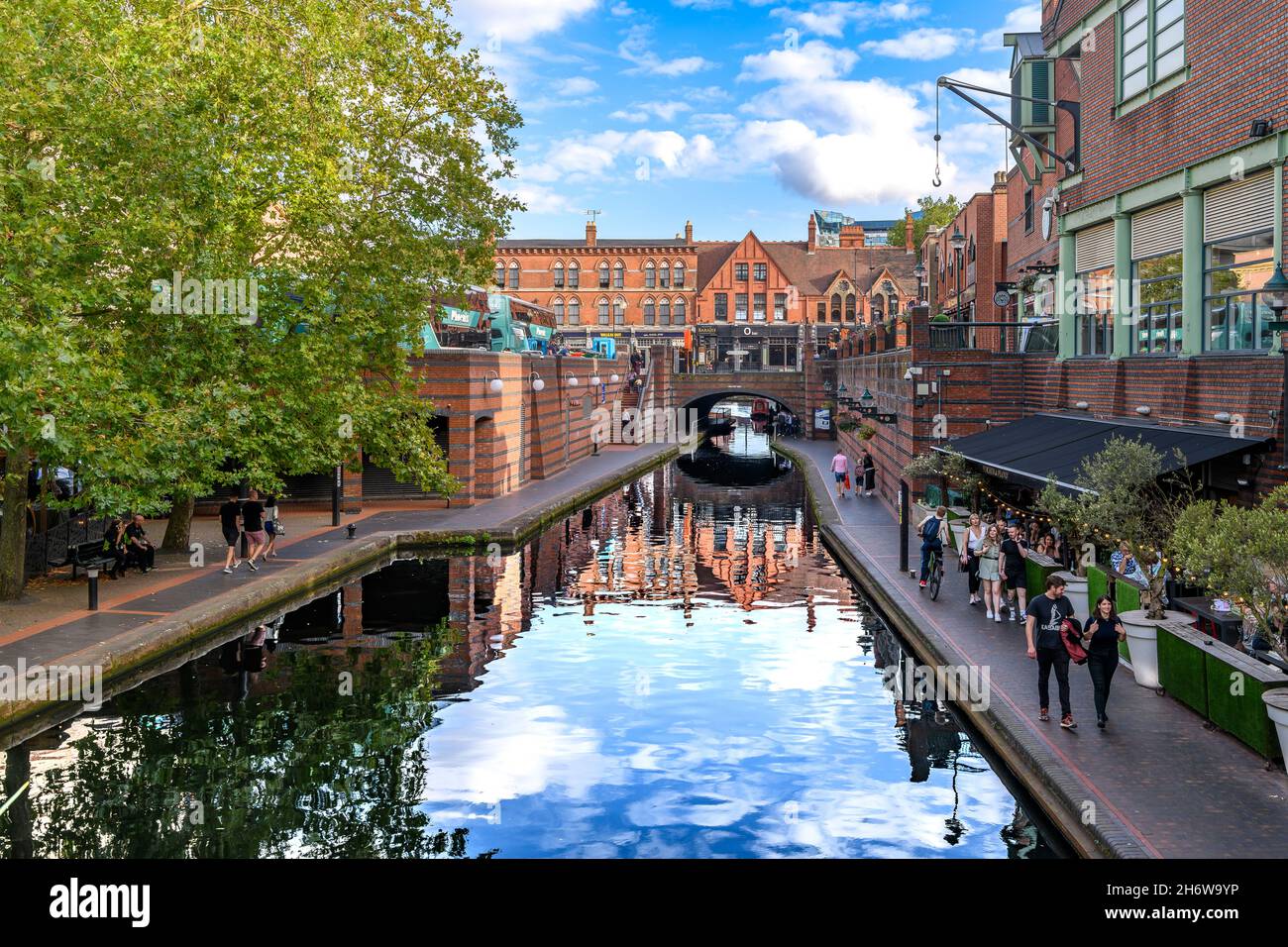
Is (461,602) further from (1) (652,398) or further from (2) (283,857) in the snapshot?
(1) (652,398)

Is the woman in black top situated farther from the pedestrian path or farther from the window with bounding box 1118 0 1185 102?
the pedestrian path

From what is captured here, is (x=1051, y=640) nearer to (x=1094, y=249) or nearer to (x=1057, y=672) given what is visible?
(x=1057, y=672)

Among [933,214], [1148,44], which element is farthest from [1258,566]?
[933,214]

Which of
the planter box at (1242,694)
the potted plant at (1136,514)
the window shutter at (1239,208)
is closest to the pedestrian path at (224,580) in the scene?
the potted plant at (1136,514)

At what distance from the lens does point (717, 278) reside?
100000 mm

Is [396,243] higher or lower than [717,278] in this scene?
lower

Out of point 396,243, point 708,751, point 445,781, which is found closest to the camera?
point 445,781

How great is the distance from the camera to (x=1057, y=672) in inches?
509

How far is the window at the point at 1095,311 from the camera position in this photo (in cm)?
2325

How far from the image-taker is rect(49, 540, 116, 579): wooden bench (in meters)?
22.0

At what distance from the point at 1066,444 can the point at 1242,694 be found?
409 inches
